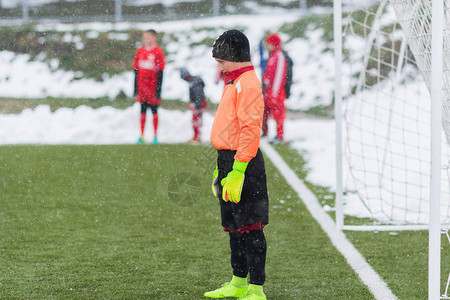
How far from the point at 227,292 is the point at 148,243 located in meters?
1.19

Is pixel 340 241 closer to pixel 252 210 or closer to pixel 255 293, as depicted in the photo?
pixel 255 293

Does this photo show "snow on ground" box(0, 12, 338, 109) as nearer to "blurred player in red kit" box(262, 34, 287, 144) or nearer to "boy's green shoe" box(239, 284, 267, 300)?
"blurred player in red kit" box(262, 34, 287, 144)

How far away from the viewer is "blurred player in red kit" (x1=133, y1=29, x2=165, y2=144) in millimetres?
8797

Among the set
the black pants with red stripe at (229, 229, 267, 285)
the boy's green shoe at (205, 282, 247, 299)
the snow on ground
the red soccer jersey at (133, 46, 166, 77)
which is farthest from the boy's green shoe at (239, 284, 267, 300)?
the snow on ground

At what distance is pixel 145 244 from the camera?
14.6 feet

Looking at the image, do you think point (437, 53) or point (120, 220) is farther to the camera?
point (120, 220)

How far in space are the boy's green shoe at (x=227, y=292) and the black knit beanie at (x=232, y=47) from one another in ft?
3.93

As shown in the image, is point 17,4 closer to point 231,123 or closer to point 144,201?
point 144,201

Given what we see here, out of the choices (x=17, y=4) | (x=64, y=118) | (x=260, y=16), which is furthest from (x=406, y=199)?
(x=17, y=4)

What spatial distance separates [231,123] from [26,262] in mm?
1702

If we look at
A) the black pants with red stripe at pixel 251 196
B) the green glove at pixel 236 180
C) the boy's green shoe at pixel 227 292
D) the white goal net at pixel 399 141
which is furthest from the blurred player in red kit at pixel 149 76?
the green glove at pixel 236 180

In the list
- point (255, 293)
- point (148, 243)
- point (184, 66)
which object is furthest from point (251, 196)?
point (184, 66)

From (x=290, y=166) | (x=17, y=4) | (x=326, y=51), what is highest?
(x=17, y=4)

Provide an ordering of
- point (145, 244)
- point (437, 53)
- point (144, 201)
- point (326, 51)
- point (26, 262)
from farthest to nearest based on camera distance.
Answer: point (326, 51) → point (144, 201) → point (145, 244) → point (26, 262) → point (437, 53)
